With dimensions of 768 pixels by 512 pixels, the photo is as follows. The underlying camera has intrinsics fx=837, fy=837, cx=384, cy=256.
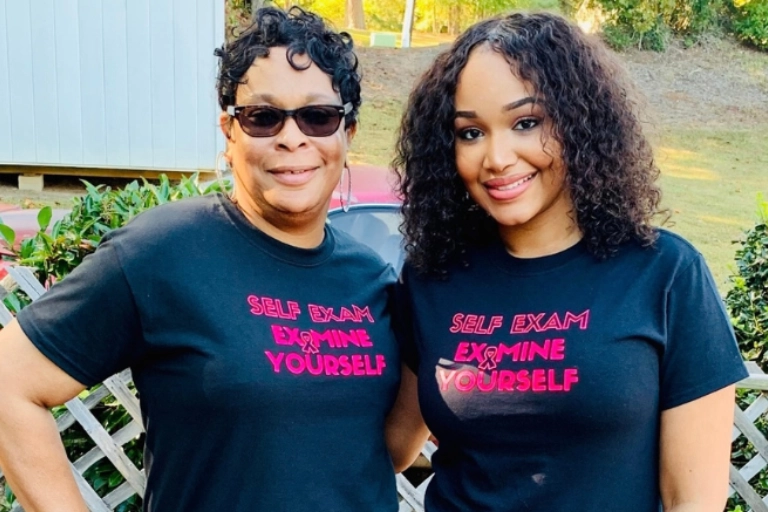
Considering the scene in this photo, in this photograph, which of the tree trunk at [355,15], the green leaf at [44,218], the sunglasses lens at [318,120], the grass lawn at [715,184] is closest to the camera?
the sunglasses lens at [318,120]

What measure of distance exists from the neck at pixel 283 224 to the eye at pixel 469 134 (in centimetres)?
39

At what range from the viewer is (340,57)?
200 cm

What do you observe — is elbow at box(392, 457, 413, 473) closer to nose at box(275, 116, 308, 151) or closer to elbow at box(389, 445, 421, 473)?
elbow at box(389, 445, 421, 473)

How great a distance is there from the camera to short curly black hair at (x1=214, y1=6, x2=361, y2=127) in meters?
1.92

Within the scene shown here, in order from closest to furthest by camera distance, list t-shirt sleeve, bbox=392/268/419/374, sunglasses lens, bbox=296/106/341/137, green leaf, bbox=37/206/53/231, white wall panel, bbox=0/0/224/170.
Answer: sunglasses lens, bbox=296/106/341/137, t-shirt sleeve, bbox=392/268/419/374, green leaf, bbox=37/206/53/231, white wall panel, bbox=0/0/224/170

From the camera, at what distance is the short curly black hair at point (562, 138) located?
1847mm

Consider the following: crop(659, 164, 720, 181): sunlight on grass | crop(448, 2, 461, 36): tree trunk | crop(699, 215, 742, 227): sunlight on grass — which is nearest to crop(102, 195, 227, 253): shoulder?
crop(699, 215, 742, 227): sunlight on grass

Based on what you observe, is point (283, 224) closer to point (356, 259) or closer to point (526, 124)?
point (356, 259)

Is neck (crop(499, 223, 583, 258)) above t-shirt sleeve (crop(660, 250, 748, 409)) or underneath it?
above

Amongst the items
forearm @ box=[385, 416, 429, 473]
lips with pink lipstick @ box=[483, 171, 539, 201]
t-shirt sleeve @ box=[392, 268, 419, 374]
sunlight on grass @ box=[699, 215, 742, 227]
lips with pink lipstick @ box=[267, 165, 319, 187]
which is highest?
lips with pink lipstick @ box=[483, 171, 539, 201]

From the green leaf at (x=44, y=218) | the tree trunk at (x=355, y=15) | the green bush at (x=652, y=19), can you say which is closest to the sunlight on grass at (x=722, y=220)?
the green bush at (x=652, y=19)

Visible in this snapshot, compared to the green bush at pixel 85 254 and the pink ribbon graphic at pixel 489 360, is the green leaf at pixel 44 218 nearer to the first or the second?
the green bush at pixel 85 254

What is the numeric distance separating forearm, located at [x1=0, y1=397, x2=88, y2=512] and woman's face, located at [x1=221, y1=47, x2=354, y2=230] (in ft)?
2.14

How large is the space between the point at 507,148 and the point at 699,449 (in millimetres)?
751
